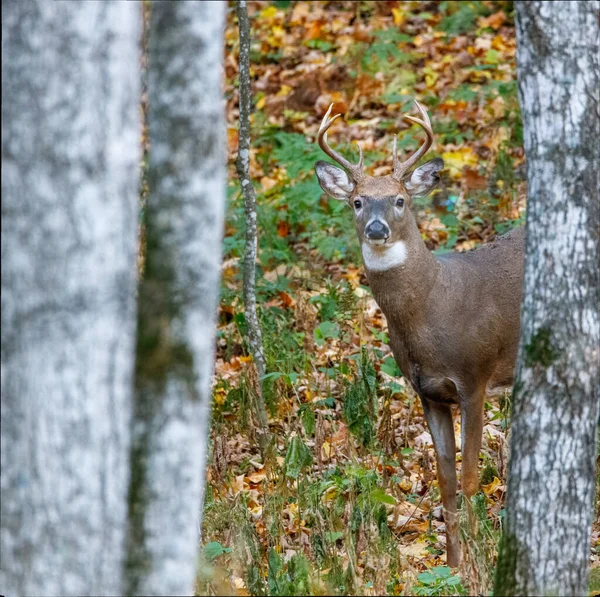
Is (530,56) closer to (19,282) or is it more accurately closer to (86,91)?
(86,91)

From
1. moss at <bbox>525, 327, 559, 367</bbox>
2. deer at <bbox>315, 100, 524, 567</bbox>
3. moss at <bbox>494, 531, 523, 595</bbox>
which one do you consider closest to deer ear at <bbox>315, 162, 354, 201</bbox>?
deer at <bbox>315, 100, 524, 567</bbox>

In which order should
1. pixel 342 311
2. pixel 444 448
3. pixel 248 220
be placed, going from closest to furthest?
pixel 444 448, pixel 342 311, pixel 248 220

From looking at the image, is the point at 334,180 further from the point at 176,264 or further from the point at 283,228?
the point at 176,264

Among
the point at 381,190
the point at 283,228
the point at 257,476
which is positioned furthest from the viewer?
the point at 283,228

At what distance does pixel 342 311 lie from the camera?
7.45 m

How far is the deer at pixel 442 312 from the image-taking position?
21.3ft

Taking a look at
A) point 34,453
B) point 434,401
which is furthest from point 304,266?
point 34,453

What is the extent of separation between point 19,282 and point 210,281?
58 centimetres

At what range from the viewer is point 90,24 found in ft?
11.6

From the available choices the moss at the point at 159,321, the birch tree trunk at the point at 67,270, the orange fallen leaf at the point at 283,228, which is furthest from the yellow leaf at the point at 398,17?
the moss at the point at 159,321

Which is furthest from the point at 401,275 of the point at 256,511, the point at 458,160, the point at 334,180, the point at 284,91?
the point at 284,91

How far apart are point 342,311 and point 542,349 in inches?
133

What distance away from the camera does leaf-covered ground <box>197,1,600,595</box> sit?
17.6ft

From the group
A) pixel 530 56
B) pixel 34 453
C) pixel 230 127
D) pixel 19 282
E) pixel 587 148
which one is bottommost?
pixel 34 453
